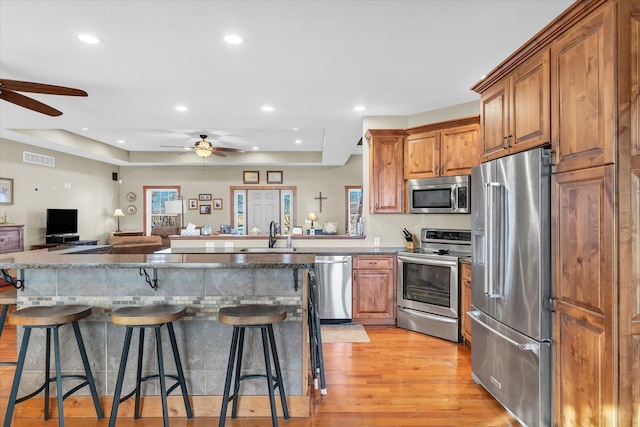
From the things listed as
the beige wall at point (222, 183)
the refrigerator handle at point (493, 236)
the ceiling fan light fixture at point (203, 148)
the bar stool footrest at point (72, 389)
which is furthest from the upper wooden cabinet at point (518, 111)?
the beige wall at point (222, 183)

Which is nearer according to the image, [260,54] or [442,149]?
[260,54]

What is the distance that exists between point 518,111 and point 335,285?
8.95 ft

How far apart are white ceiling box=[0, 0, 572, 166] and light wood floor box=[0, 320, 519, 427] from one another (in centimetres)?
261

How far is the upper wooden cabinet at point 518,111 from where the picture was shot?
7.04 ft

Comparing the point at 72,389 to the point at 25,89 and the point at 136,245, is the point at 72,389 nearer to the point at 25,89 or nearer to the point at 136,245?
the point at 25,89

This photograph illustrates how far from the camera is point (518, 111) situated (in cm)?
239

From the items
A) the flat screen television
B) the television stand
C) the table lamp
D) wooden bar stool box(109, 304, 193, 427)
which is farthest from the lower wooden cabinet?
the flat screen television

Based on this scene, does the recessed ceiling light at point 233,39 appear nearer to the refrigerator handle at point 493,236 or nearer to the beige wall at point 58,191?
the refrigerator handle at point 493,236

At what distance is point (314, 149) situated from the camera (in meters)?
9.32

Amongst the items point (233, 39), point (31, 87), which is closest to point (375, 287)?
point (233, 39)

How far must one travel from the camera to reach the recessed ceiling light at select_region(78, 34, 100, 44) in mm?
2669

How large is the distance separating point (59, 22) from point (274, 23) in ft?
4.75

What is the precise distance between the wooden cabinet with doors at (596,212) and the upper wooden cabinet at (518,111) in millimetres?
71

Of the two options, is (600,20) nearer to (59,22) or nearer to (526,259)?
(526,259)
